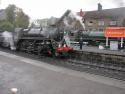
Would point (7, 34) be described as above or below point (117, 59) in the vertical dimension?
above

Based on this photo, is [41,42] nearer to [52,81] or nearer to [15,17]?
[52,81]

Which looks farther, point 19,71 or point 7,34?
point 7,34

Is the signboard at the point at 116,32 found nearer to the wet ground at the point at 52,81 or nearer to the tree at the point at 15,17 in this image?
the wet ground at the point at 52,81

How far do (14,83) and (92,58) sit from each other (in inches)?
338

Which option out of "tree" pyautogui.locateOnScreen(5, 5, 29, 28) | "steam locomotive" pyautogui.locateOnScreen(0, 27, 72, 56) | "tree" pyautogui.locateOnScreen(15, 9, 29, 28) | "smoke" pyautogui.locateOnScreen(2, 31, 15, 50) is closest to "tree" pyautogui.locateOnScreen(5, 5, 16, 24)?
"tree" pyautogui.locateOnScreen(5, 5, 29, 28)

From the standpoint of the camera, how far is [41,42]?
18.9 metres

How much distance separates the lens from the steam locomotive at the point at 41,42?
1791 cm

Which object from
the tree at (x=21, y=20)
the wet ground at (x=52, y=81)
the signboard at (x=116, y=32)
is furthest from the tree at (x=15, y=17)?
the wet ground at (x=52, y=81)

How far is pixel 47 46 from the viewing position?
720 inches

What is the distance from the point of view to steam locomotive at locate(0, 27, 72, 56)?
705 inches

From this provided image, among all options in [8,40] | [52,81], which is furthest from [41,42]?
[52,81]

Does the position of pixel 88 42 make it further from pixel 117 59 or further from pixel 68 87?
pixel 68 87

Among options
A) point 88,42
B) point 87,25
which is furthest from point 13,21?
point 88,42

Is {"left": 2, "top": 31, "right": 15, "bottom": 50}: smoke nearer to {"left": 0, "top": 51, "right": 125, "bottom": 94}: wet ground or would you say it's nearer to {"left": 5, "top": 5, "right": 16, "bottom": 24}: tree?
{"left": 0, "top": 51, "right": 125, "bottom": 94}: wet ground
